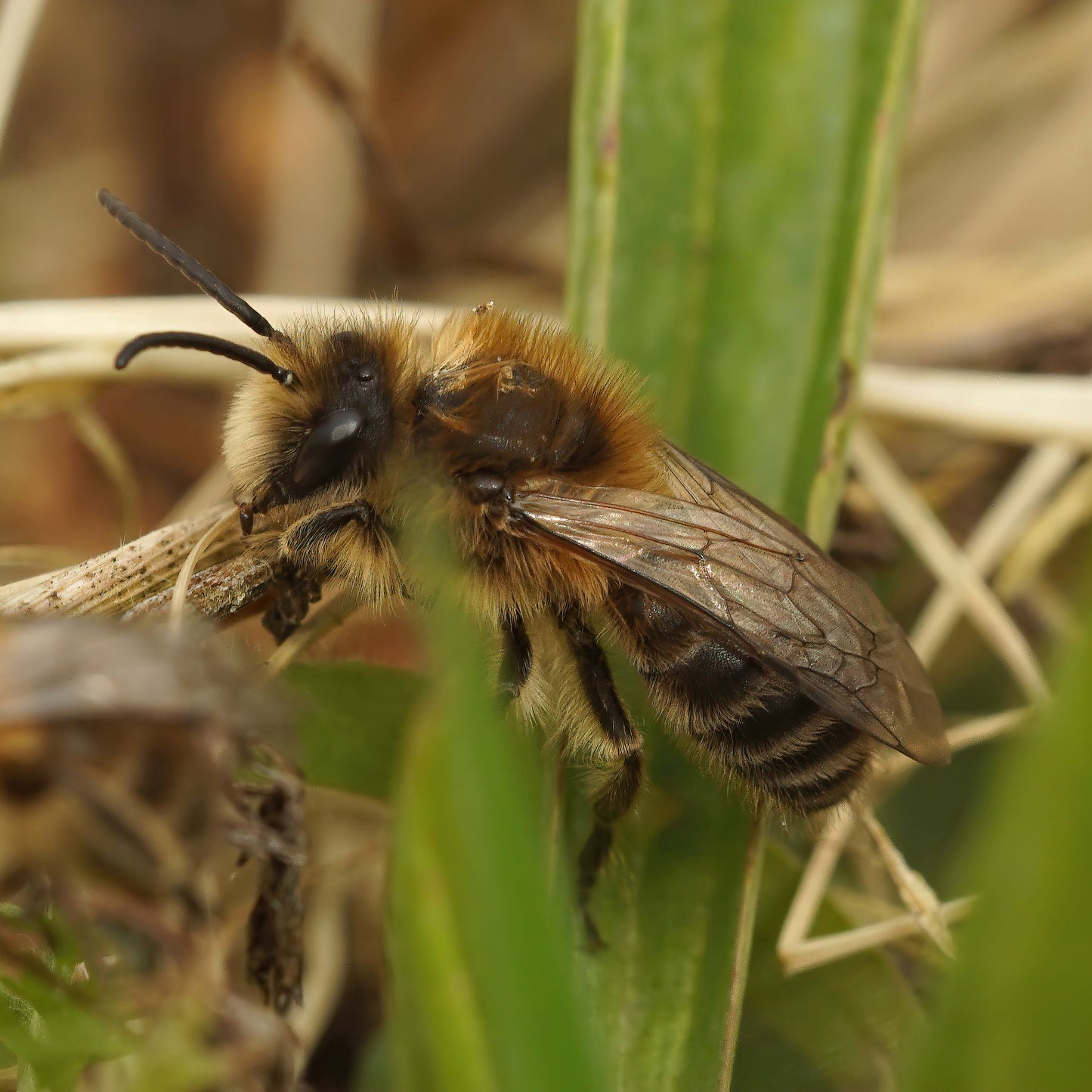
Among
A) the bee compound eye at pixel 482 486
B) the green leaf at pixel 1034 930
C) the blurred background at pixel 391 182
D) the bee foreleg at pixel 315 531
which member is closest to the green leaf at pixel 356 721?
the bee foreleg at pixel 315 531

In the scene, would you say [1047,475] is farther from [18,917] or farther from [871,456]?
[18,917]

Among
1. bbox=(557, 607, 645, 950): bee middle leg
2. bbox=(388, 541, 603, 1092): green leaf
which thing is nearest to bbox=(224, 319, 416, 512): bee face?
bbox=(557, 607, 645, 950): bee middle leg

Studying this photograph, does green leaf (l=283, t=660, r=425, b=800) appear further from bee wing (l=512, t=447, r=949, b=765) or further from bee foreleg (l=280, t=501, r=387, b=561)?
bee wing (l=512, t=447, r=949, b=765)

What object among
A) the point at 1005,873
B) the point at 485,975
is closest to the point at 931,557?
the point at 1005,873

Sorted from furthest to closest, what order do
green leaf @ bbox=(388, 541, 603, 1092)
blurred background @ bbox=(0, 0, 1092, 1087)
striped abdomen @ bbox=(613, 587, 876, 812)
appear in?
blurred background @ bbox=(0, 0, 1092, 1087)
striped abdomen @ bbox=(613, 587, 876, 812)
green leaf @ bbox=(388, 541, 603, 1092)

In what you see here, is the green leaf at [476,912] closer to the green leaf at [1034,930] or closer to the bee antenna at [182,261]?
the green leaf at [1034,930]

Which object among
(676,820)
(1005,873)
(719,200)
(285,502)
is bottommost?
(676,820)

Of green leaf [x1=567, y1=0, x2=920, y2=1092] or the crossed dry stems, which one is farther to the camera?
green leaf [x1=567, y1=0, x2=920, y2=1092]
